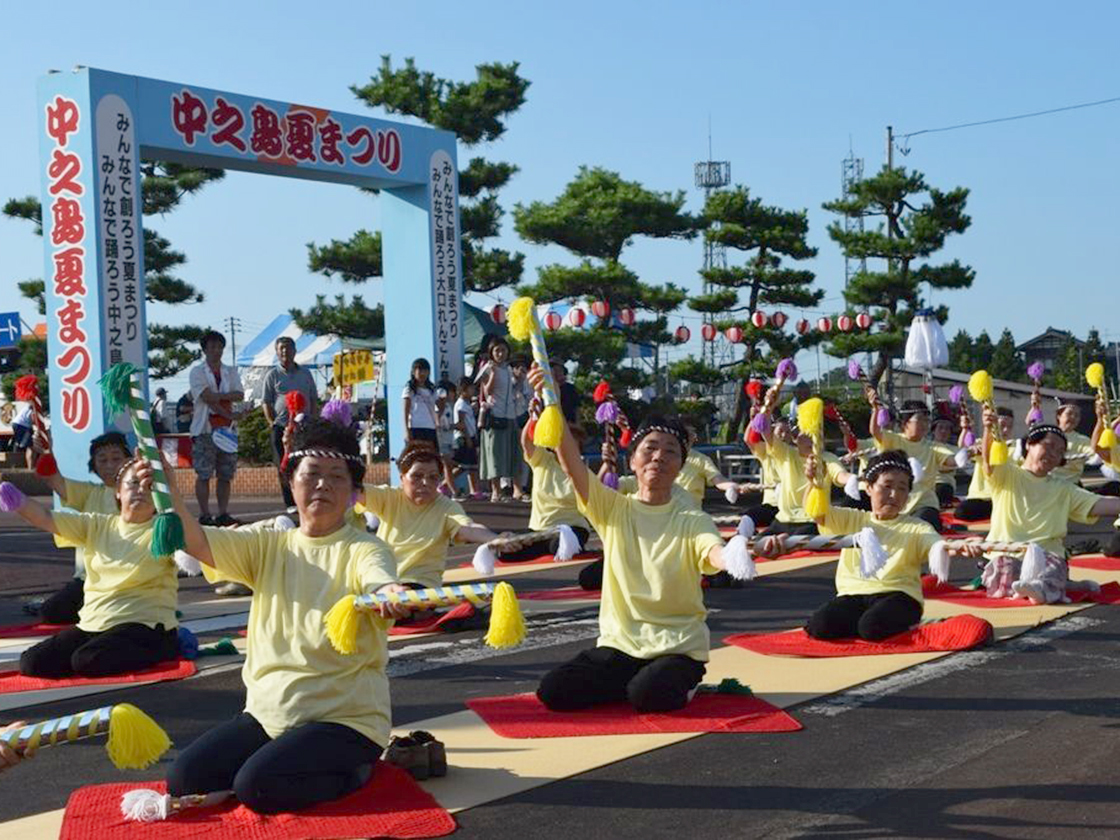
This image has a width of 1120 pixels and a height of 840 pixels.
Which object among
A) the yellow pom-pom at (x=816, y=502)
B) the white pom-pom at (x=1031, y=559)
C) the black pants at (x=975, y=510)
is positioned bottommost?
the black pants at (x=975, y=510)

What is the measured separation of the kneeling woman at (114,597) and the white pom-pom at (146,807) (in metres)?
2.93

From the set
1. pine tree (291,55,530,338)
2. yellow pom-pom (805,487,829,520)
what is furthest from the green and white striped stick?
pine tree (291,55,530,338)

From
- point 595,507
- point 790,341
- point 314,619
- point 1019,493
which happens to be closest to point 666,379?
point 790,341

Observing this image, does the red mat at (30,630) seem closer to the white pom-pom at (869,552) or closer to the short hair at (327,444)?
the short hair at (327,444)

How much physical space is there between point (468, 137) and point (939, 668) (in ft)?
60.5

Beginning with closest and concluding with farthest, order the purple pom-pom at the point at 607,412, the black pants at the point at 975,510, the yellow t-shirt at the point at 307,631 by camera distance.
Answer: the yellow t-shirt at the point at 307,631
the purple pom-pom at the point at 607,412
the black pants at the point at 975,510

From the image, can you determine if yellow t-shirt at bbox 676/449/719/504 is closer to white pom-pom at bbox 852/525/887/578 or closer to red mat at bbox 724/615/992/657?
red mat at bbox 724/615/992/657

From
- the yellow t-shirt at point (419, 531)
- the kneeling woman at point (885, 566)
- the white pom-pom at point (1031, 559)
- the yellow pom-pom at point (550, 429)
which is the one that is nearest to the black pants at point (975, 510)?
the white pom-pom at point (1031, 559)

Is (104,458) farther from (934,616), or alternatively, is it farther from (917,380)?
(917,380)

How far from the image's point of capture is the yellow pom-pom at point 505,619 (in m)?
4.69

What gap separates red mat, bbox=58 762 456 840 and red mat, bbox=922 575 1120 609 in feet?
19.1

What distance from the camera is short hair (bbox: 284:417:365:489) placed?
17.5ft

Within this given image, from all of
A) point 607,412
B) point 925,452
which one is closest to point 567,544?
point 607,412

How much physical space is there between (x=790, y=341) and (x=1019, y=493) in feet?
59.5
